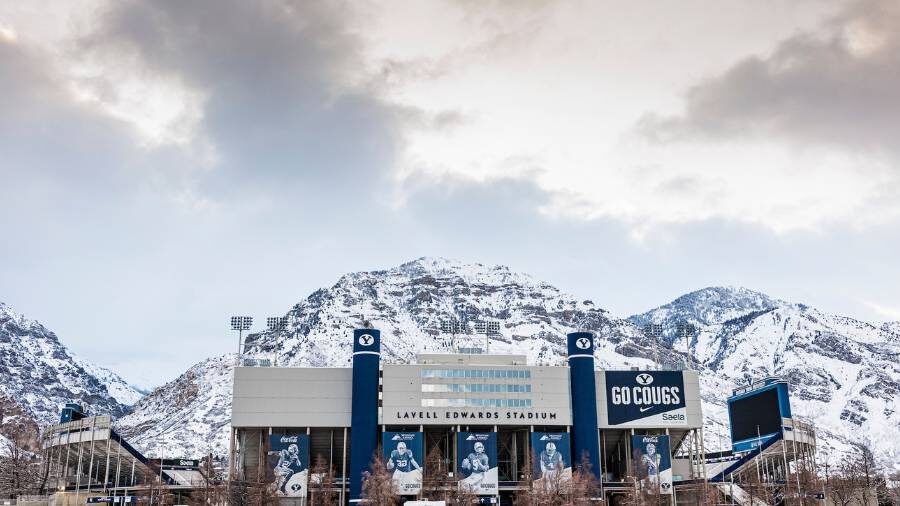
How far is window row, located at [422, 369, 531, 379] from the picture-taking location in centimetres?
13550

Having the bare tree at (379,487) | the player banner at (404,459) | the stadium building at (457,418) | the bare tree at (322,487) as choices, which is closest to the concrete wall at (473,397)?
the stadium building at (457,418)

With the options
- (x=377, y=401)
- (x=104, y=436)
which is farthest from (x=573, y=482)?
(x=104, y=436)

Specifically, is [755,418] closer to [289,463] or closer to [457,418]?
[457,418]

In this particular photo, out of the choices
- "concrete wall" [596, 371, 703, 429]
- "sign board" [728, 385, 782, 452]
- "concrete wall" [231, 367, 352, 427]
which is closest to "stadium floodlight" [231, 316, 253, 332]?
"concrete wall" [231, 367, 352, 427]

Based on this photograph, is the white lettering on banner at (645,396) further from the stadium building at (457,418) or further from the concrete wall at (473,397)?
the concrete wall at (473,397)

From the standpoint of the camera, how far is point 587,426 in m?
135

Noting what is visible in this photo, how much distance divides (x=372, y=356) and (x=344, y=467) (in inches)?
653

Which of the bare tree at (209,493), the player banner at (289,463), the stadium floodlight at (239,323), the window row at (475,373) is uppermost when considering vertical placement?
the stadium floodlight at (239,323)

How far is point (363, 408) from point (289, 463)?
42.8 feet

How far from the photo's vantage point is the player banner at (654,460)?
444ft

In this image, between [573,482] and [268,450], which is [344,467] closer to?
[268,450]

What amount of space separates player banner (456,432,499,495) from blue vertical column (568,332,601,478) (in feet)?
42.8

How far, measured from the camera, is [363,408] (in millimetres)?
131250

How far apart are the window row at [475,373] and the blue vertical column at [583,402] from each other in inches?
302
